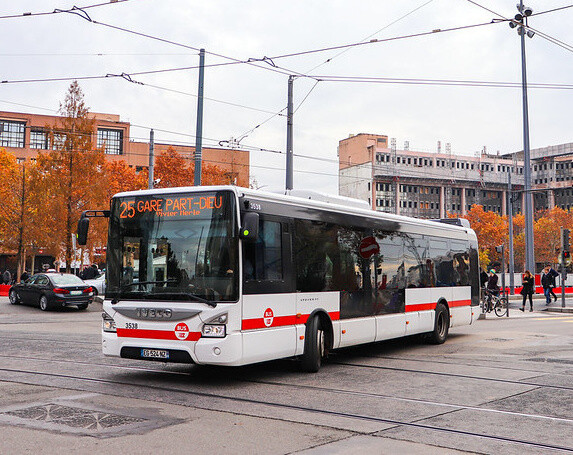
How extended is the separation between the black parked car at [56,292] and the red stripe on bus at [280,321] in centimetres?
1806

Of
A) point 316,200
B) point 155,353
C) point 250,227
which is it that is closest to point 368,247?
point 316,200

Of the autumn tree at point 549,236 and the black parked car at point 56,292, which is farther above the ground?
the autumn tree at point 549,236

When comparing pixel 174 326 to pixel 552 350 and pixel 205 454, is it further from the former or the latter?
pixel 552 350

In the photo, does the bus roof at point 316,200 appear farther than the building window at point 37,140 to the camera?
No

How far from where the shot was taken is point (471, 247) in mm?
A: 18156

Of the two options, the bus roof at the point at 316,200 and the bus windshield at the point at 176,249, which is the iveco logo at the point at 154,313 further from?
the bus roof at the point at 316,200

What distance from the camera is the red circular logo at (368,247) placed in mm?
12851

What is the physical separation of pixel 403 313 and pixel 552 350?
10.5ft

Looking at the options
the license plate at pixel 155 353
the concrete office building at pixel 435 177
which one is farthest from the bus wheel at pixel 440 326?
the concrete office building at pixel 435 177

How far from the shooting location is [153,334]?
9766 mm

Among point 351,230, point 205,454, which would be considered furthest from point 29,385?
point 351,230

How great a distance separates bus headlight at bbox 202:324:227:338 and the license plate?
0.62 metres

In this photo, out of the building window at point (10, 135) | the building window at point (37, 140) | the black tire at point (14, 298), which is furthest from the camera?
the building window at point (37, 140)

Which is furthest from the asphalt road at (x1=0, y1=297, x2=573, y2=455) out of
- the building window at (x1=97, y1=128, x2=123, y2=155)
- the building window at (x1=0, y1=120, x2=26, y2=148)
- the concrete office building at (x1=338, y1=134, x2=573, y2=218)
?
the concrete office building at (x1=338, y1=134, x2=573, y2=218)
